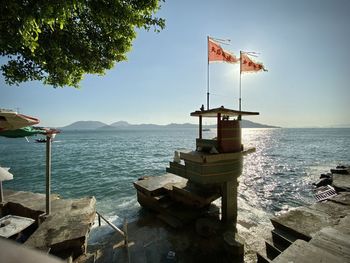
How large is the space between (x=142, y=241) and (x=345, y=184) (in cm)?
1726

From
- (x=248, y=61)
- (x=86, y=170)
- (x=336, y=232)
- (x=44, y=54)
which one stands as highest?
(x=248, y=61)

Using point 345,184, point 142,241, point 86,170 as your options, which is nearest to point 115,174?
point 86,170

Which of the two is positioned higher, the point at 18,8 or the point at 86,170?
the point at 18,8

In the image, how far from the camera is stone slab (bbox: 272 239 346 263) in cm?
421

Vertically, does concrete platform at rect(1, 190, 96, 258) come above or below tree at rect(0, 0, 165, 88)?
below

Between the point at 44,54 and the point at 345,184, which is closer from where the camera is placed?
the point at 44,54

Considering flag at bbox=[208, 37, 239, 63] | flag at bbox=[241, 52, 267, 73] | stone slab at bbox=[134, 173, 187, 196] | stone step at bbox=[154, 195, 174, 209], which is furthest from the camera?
flag at bbox=[241, 52, 267, 73]

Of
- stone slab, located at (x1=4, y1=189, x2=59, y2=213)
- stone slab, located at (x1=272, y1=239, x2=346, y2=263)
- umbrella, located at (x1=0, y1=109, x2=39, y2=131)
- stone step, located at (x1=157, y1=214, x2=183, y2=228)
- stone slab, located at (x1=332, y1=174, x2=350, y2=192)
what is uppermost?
umbrella, located at (x1=0, y1=109, x2=39, y2=131)

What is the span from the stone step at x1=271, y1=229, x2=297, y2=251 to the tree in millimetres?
9907

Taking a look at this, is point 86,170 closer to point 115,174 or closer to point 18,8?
point 115,174

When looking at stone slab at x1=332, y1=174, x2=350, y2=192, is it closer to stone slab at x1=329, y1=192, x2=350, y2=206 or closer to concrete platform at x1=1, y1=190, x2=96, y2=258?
stone slab at x1=329, y1=192, x2=350, y2=206

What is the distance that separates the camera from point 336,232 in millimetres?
5477

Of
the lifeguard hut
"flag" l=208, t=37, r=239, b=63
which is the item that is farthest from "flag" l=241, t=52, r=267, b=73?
the lifeguard hut

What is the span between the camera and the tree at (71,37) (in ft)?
16.0
